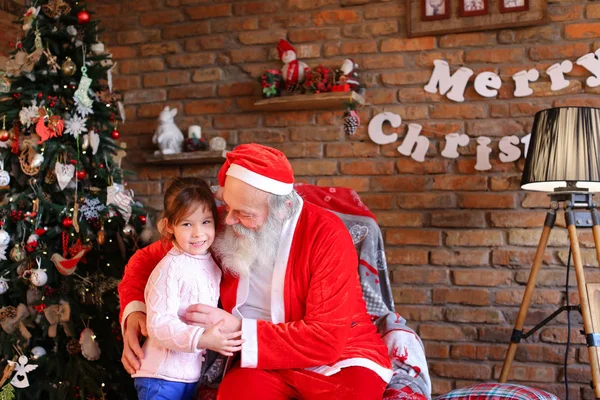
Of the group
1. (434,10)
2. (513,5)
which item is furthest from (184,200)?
(513,5)

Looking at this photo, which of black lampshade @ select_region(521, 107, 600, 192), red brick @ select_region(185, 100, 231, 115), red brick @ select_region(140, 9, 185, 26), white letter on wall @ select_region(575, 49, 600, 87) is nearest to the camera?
black lampshade @ select_region(521, 107, 600, 192)

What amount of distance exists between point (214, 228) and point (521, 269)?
5.38 feet

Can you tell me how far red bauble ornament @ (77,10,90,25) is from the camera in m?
2.78

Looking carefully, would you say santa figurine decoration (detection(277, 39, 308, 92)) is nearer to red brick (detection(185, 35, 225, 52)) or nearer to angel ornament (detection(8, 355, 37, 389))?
red brick (detection(185, 35, 225, 52))

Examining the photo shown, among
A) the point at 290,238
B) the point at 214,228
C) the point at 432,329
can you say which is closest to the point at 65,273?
the point at 214,228

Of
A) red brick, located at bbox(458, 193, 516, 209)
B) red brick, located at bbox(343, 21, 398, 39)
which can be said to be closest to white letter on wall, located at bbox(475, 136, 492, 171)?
red brick, located at bbox(458, 193, 516, 209)

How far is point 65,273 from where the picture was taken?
2707 millimetres

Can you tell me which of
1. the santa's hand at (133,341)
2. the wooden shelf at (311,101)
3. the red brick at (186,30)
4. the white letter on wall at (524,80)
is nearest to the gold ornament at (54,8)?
the red brick at (186,30)

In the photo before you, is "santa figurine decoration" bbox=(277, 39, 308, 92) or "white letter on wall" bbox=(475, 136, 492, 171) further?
"santa figurine decoration" bbox=(277, 39, 308, 92)

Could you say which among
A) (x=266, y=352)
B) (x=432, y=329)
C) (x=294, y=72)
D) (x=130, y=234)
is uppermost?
(x=294, y=72)

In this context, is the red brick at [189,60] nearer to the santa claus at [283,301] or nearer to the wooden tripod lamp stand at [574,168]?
the santa claus at [283,301]

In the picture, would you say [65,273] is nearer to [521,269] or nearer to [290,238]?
[290,238]

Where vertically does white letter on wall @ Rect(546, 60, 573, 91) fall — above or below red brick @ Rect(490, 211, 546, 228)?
above

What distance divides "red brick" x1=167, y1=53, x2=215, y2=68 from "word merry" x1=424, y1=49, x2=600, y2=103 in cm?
125
